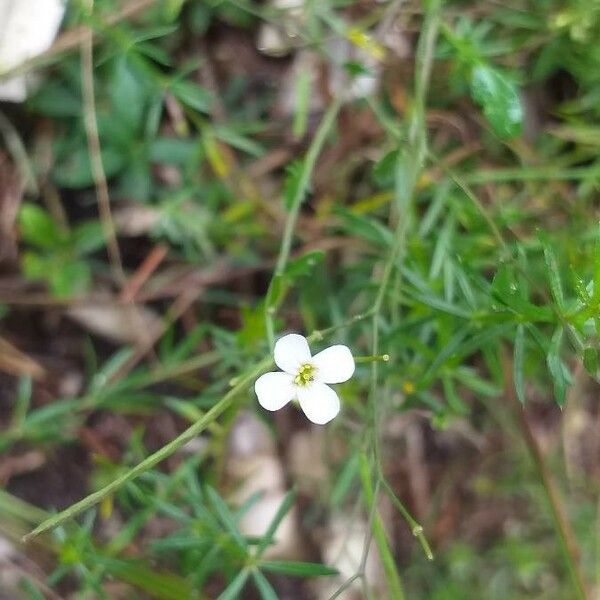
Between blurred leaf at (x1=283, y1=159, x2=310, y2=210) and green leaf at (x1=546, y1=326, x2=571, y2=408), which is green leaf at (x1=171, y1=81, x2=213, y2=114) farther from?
green leaf at (x1=546, y1=326, x2=571, y2=408)

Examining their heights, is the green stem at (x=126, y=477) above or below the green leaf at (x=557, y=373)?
above

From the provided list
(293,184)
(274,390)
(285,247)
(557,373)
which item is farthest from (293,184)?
(557,373)

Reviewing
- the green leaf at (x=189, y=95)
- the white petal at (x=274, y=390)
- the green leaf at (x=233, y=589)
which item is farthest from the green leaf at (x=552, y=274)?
the green leaf at (x=189, y=95)

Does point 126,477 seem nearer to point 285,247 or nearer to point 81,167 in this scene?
point 285,247

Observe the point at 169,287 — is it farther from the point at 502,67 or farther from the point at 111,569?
the point at 502,67

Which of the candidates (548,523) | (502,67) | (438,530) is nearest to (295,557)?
(438,530)

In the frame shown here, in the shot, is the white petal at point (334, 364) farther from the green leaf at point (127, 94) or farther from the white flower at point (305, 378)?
the green leaf at point (127, 94)
